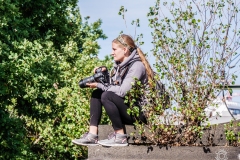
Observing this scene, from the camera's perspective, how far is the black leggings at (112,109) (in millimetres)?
5441

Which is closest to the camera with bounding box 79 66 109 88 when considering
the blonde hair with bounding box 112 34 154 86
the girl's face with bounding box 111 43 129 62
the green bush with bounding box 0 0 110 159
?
the girl's face with bounding box 111 43 129 62

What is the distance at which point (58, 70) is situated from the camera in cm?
1243

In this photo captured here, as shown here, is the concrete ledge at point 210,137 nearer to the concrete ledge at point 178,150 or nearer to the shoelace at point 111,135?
the concrete ledge at point 178,150

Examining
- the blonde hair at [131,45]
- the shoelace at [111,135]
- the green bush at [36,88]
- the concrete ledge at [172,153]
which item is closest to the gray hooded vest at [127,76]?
the blonde hair at [131,45]

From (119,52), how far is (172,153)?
4.62 feet

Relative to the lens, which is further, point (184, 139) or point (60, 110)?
point (60, 110)

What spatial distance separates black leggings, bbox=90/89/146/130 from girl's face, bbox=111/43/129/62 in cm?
50

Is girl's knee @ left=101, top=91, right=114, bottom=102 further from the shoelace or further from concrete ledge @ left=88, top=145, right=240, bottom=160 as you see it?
concrete ledge @ left=88, top=145, right=240, bottom=160

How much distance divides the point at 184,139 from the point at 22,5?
30.0ft

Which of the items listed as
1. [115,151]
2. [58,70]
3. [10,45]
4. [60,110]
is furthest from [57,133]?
[115,151]

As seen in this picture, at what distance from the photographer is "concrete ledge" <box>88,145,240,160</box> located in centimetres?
556

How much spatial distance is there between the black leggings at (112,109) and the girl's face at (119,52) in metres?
0.50

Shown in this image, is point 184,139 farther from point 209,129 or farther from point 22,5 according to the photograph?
point 22,5

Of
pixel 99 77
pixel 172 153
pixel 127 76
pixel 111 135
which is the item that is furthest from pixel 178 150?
pixel 99 77
